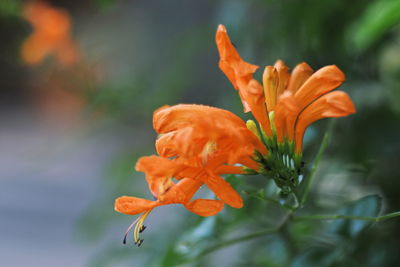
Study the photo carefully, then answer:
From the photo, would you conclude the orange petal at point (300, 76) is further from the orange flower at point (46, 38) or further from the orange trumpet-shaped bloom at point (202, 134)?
the orange flower at point (46, 38)

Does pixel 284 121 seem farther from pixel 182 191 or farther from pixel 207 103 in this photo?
pixel 207 103

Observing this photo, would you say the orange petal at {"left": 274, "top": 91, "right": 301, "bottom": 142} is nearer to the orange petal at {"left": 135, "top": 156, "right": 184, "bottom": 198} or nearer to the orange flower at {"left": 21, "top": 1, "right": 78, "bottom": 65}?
the orange petal at {"left": 135, "top": 156, "right": 184, "bottom": 198}

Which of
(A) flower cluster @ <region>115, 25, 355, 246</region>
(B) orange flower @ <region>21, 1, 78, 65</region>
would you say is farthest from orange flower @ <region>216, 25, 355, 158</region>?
(B) orange flower @ <region>21, 1, 78, 65</region>

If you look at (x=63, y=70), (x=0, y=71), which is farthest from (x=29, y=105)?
(x=63, y=70)

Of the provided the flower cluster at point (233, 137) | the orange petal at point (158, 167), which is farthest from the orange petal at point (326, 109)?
the orange petal at point (158, 167)

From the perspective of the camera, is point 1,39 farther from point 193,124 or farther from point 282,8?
point 193,124

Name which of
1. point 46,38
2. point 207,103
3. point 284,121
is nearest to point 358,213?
point 284,121
